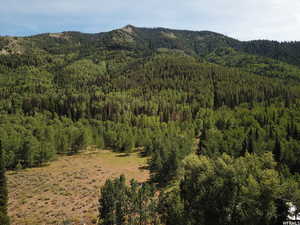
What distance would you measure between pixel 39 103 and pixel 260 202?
166239 mm

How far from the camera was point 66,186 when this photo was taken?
64875 millimetres

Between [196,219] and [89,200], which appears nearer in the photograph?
[196,219]

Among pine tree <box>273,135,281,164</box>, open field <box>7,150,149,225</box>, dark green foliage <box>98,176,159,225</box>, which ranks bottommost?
open field <box>7,150,149,225</box>

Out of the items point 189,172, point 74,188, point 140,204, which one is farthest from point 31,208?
point 189,172

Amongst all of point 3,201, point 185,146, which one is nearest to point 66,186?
point 3,201

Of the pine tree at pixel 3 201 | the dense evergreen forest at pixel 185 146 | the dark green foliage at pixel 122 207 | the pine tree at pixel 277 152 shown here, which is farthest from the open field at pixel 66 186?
the pine tree at pixel 277 152

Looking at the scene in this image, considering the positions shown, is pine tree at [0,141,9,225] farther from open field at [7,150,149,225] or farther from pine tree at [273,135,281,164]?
pine tree at [273,135,281,164]

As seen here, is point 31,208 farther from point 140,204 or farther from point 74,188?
point 140,204

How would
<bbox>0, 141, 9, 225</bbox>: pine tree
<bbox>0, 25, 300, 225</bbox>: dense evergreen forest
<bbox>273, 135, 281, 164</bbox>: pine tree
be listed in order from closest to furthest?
1. <bbox>0, 25, 300, 225</bbox>: dense evergreen forest
2. <bbox>0, 141, 9, 225</bbox>: pine tree
3. <bbox>273, 135, 281, 164</bbox>: pine tree

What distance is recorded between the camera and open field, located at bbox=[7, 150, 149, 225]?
4641cm

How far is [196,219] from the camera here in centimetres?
3353

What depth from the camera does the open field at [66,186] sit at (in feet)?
152

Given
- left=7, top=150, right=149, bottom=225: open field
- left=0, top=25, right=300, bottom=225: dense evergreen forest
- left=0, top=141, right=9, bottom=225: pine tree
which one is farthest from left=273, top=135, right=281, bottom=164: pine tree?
left=0, top=141, right=9, bottom=225: pine tree

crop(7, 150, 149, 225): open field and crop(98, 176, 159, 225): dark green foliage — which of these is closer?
crop(98, 176, 159, 225): dark green foliage
